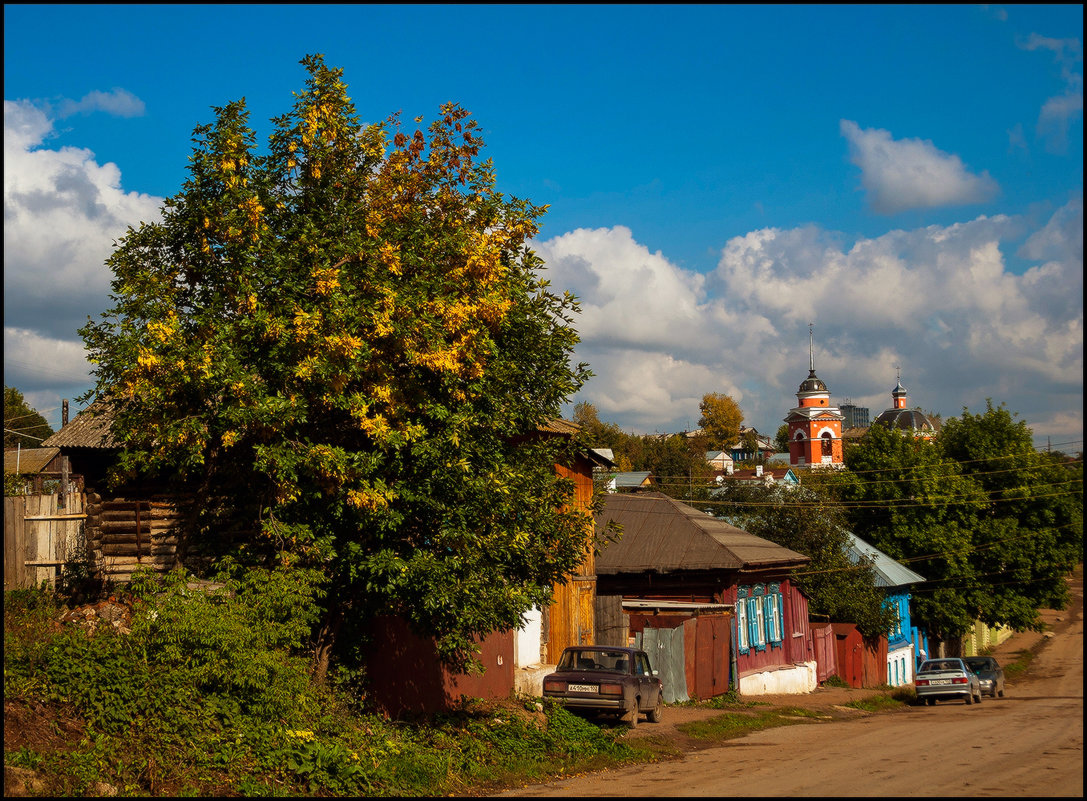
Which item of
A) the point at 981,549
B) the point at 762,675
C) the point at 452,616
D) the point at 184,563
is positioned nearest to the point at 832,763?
the point at 452,616

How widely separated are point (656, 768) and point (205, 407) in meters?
8.22

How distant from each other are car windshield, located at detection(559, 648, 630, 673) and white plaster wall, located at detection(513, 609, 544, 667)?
2193 millimetres

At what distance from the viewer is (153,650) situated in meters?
10.4

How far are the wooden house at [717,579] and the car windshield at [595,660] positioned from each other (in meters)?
5.79

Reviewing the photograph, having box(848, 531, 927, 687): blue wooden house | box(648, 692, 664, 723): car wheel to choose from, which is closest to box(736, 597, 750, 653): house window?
box(648, 692, 664, 723): car wheel

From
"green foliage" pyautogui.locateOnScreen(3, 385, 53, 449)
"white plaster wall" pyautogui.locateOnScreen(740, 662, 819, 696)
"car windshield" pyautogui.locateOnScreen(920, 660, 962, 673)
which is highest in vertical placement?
"green foliage" pyautogui.locateOnScreen(3, 385, 53, 449)

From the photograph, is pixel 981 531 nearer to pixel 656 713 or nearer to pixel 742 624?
pixel 742 624

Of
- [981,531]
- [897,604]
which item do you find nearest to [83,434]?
[897,604]

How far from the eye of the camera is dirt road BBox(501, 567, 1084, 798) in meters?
10.2

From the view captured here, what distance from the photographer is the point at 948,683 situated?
2566 cm

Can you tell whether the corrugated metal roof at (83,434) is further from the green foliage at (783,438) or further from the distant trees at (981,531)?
the green foliage at (783,438)

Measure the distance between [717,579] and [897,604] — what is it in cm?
1615

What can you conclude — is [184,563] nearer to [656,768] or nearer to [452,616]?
[452,616]

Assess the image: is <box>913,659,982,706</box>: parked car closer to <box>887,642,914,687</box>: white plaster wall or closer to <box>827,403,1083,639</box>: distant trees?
<box>887,642,914,687</box>: white plaster wall
